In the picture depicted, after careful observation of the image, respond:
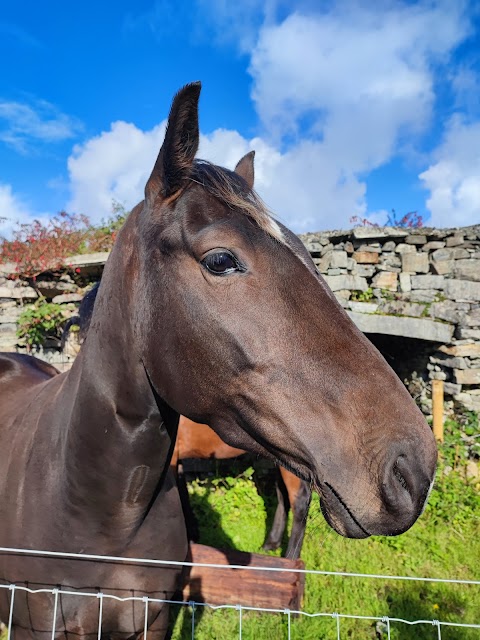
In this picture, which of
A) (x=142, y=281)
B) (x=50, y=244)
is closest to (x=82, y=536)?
(x=142, y=281)

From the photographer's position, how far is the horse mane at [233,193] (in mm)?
1409

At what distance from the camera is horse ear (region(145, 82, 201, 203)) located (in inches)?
54.4

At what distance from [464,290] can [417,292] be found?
0.61m

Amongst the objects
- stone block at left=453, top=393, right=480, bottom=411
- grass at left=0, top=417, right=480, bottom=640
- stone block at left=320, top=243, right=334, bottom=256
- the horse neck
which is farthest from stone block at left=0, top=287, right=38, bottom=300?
stone block at left=453, top=393, right=480, bottom=411

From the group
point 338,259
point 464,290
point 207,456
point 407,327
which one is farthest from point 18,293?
point 464,290

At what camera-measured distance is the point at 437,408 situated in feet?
19.4

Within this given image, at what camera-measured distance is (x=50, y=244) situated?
7.05m

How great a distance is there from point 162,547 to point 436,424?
195 inches

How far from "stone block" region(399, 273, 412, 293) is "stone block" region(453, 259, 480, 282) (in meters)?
0.67

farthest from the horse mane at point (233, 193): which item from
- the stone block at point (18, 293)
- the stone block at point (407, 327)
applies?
the stone block at point (18, 293)

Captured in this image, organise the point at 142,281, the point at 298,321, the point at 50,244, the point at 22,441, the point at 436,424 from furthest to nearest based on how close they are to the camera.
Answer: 1. the point at 50,244
2. the point at 436,424
3. the point at 22,441
4. the point at 142,281
5. the point at 298,321

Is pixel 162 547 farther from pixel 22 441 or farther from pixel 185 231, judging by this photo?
pixel 185 231

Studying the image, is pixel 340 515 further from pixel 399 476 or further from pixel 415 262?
pixel 415 262

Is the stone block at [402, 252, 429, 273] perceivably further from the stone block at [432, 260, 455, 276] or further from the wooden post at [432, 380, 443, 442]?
the wooden post at [432, 380, 443, 442]
